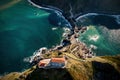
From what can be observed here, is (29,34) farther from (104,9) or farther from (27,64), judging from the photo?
(104,9)

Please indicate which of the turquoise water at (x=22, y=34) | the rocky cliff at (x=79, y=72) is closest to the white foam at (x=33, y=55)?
the turquoise water at (x=22, y=34)

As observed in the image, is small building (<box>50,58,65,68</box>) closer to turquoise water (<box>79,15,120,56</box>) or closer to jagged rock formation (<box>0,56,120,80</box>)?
jagged rock formation (<box>0,56,120,80</box>)

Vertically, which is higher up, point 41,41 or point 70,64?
point 70,64

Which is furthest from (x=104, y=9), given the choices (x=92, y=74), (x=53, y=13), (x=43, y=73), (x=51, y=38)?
(x=43, y=73)

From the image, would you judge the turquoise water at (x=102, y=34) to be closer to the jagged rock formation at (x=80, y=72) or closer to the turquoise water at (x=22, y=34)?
the turquoise water at (x=22, y=34)

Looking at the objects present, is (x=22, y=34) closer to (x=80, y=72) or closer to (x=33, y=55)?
(x=33, y=55)

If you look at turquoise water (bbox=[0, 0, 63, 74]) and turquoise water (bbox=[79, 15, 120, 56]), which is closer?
turquoise water (bbox=[0, 0, 63, 74])

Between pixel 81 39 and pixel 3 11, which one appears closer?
Answer: pixel 81 39

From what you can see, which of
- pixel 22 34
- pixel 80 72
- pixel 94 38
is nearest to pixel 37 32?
pixel 22 34

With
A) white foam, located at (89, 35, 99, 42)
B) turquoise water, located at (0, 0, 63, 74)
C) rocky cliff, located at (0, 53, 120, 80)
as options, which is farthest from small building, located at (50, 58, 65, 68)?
white foam, located at (89, 35, 99, 42)
